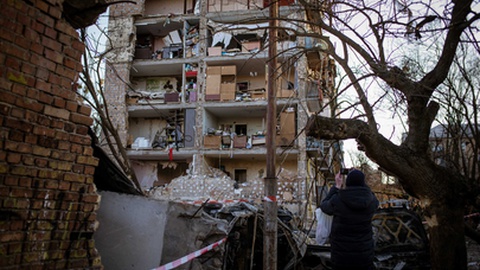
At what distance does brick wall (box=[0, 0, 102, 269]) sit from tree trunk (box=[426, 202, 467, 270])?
553cm

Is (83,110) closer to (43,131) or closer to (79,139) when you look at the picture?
(79,139)

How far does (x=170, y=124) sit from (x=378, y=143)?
23057 millimetres

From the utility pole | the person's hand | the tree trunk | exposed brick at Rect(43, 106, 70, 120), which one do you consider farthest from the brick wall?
the tree trunk

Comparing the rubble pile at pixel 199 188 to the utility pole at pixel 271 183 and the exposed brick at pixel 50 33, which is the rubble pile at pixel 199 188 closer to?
the utility pole at pixel 271 183

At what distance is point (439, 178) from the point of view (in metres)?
6.81

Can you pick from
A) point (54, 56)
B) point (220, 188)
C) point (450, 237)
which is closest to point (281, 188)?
point (220, 188)

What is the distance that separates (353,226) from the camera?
5.62 m

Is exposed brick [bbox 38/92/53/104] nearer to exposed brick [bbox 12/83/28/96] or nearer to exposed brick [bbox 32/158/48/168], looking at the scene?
exposed brick [bbox 12/83/28/96]

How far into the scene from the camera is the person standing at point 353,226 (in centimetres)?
554

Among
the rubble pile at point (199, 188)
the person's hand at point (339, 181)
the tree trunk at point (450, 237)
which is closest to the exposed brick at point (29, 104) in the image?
the person's hand at point (339, 181)

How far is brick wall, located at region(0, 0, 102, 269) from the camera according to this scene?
3.08 m

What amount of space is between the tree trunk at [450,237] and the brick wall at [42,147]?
5534 mm

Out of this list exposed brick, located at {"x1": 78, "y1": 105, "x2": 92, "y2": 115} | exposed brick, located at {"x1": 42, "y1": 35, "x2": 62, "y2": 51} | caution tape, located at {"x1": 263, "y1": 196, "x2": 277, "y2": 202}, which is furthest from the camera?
caution tape, located at {"x1": 263, "y1": 196, "x2": 277, "y2": 202}

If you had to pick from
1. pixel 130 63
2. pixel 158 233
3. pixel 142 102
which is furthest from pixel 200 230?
pixel 130 63
